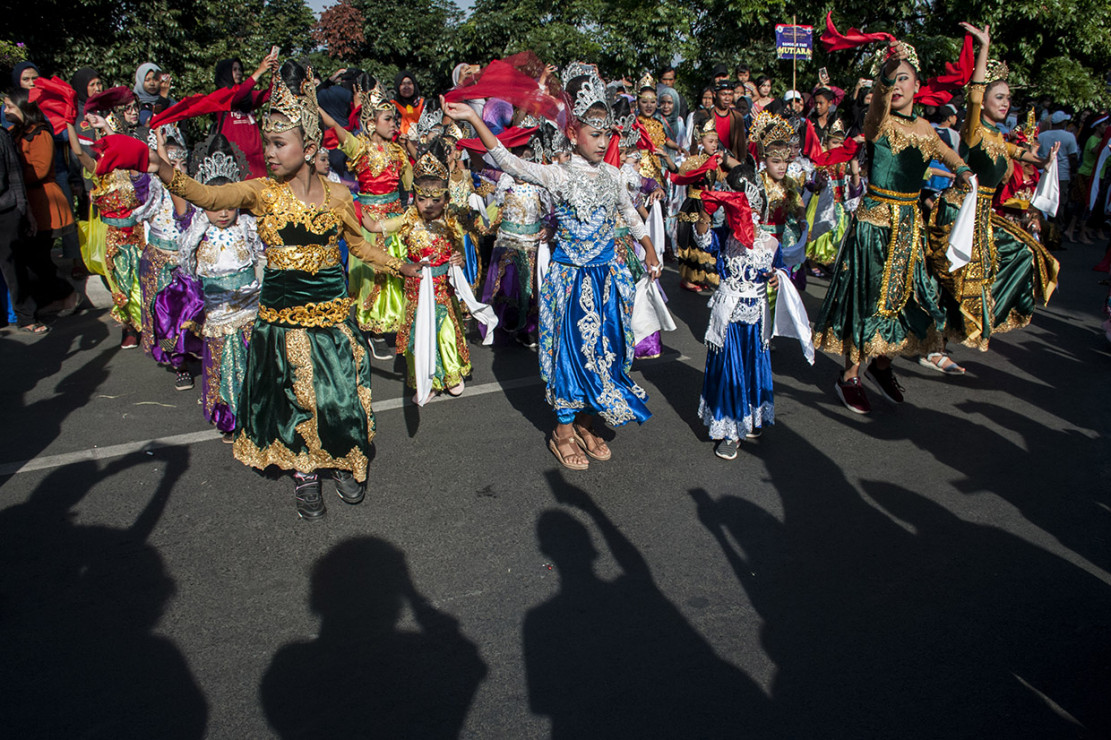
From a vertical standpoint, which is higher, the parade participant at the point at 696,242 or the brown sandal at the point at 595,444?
the parade participant at the point at 696,242

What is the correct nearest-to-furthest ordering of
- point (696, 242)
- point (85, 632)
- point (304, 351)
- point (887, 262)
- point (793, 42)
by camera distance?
point (85, 632)
point (304, 351)
point (887, 262)
point (696, 242)
point (793, 42)

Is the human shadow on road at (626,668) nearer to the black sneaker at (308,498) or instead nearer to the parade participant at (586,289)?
the parade participant at (586,289)

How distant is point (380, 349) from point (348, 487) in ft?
9.92

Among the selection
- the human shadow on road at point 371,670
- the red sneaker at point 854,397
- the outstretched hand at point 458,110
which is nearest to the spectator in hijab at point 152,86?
the outstretched hand at point 458,110

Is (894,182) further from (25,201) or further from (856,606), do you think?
(25,201)

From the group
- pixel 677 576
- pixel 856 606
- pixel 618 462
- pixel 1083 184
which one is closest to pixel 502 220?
pixel 618 462

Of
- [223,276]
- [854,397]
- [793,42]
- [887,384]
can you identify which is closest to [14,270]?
[223,276]

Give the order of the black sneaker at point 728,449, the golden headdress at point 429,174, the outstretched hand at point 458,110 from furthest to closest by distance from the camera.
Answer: the golden headdress at point 429,174, the black sneaker at point 728,449, the outstretched hand at point 458,110

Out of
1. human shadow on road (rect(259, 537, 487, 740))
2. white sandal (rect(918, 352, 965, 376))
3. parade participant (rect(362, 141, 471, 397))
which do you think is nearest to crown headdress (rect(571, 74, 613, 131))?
parade participant (rect(362, 141, 471, 397))

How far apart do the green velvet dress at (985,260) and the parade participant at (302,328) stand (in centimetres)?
446

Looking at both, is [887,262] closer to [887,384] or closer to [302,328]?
[887,384]

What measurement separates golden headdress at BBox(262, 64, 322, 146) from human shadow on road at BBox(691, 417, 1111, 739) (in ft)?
9.20

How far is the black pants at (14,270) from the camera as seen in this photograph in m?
7.68

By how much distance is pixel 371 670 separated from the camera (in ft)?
9.81
